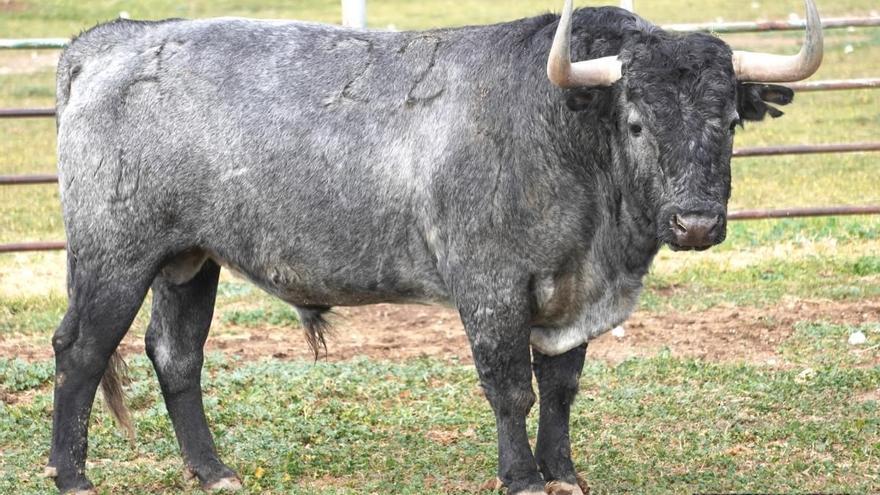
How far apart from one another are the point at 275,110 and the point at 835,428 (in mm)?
3344

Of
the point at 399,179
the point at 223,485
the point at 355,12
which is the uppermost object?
the point at 399,179

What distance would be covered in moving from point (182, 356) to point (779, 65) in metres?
3.22

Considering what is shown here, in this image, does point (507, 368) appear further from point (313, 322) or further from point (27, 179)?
point (27, 179)

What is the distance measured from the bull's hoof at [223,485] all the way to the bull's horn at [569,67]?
2580 mm

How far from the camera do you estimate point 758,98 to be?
6.21 meters

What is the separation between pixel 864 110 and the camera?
1920 cm

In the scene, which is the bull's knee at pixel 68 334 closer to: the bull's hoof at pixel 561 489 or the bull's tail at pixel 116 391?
the bull's tail at pixel 116 391

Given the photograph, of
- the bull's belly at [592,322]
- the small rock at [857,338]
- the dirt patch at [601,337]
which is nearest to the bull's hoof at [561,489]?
the bull's belly at [592,322]

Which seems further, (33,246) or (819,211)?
(819,211)

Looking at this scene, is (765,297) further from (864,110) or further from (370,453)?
(864,110)

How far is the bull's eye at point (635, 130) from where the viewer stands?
19.6 feet

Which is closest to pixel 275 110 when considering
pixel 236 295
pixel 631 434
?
pixel 631 434

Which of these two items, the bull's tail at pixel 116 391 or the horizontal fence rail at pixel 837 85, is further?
the horizontal fence rail at pixel 837 85

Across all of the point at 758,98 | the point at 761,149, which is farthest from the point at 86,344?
the point at 761,149
